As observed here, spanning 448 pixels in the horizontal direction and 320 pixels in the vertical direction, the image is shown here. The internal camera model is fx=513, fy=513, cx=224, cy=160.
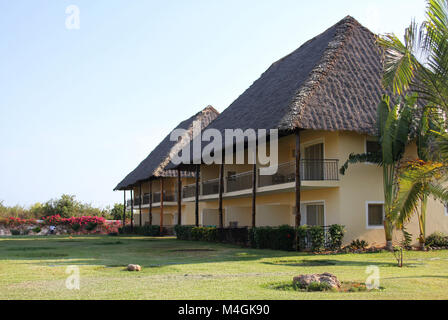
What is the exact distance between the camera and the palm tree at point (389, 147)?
1791cm

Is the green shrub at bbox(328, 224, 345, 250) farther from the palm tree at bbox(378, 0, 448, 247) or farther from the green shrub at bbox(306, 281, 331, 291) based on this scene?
the green shrub at bbox(306, 281, 331, 291)

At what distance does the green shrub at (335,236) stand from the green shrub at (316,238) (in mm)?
494

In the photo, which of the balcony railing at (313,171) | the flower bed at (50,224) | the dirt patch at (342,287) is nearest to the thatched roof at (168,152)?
the flower bed at (50,224)

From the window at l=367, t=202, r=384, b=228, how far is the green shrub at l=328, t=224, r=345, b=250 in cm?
194

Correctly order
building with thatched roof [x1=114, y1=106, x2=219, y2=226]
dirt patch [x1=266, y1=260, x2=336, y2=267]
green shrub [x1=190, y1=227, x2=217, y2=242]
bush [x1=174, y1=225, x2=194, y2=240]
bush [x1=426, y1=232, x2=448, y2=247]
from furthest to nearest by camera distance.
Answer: building with thatched roof [x1=114, y1=106, x2=219, y2=226] → bush [x1=174, y1=225, x2=194, y2=240] → green shrub [x1=190, y1=227, x2=217, y2=242] → bush [x1=426, y1=232, x2=448, y2=247] → dirt patch [x1=266, y1=260, x2=336, y2=267]

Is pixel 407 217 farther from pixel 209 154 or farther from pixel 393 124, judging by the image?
pixel 209 154

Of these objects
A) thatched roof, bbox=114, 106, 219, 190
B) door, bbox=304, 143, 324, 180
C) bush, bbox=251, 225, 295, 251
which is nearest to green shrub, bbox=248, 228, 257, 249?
bush, bbox=251, 225, 295, 251

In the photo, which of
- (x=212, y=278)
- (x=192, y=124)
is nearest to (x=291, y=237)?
(x=212, y=278)

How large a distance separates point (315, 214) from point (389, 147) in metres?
5.08

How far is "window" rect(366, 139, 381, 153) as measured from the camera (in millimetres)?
20438

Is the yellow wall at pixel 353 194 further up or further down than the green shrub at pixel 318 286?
further up

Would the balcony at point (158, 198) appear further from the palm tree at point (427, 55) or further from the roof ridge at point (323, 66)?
the palm tree at point (427, 55)
